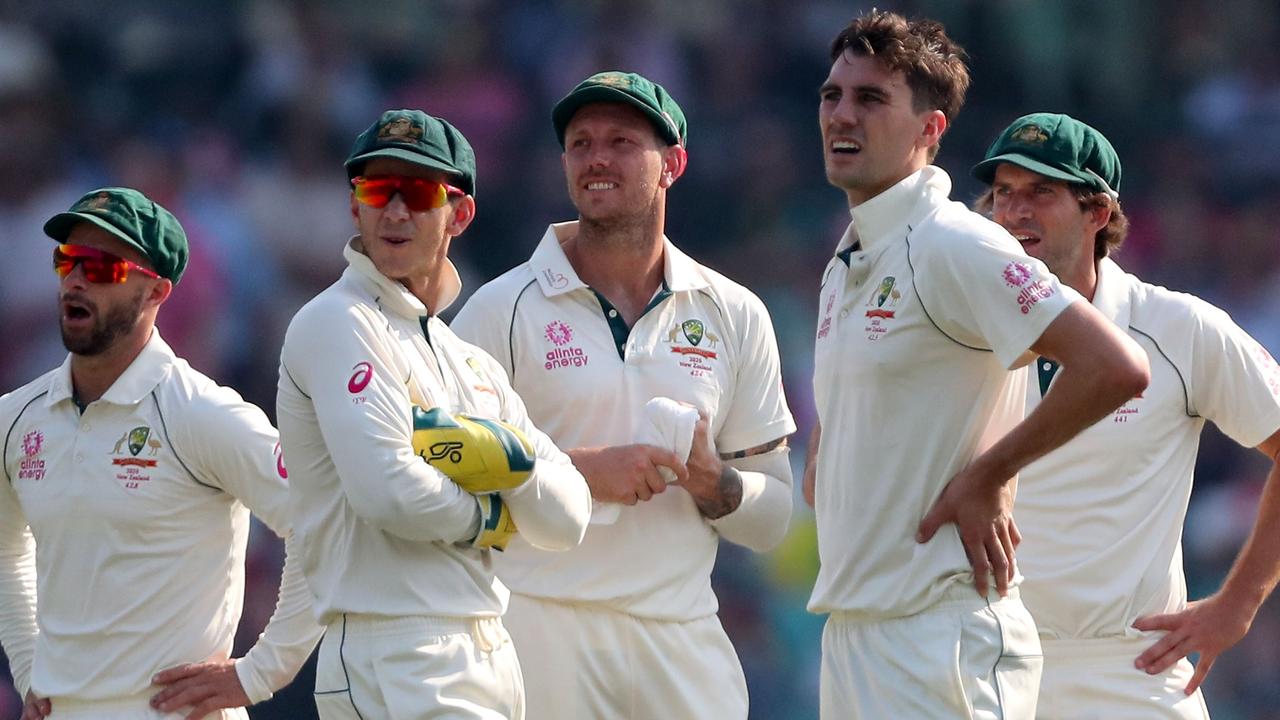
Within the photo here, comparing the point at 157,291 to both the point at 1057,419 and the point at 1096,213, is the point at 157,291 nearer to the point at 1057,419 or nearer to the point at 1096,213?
the point at 1057,419

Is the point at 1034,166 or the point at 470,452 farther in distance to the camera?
the point at 1034,166

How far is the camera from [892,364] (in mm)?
4082

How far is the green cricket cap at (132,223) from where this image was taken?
476cm

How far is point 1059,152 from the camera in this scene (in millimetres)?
4996

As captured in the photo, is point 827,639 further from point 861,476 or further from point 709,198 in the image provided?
point 709,198

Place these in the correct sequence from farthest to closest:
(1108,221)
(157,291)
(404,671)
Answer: (1108,221)
(157,291)
(404,671)

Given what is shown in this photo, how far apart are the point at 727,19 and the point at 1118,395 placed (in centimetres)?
758

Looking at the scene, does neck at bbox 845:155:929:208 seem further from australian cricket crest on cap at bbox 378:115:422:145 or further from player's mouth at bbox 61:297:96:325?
player's mouth at bbox 61:297:96:325

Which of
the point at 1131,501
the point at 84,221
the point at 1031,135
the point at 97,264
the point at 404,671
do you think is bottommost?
the point at 404,671

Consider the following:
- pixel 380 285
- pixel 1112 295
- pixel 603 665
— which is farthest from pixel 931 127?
pixel 603 665

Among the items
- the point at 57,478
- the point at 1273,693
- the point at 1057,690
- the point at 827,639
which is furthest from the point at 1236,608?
the point at 1273,693

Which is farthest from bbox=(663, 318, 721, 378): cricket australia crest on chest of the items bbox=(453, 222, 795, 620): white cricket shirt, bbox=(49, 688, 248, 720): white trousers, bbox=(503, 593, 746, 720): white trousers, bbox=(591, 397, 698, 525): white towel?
bbox=(49, 688, 248, 720): white trousers

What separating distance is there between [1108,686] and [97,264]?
280 centimetres

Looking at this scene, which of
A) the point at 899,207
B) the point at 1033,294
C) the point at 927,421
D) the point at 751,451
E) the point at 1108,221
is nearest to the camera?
the point at 1033,294
